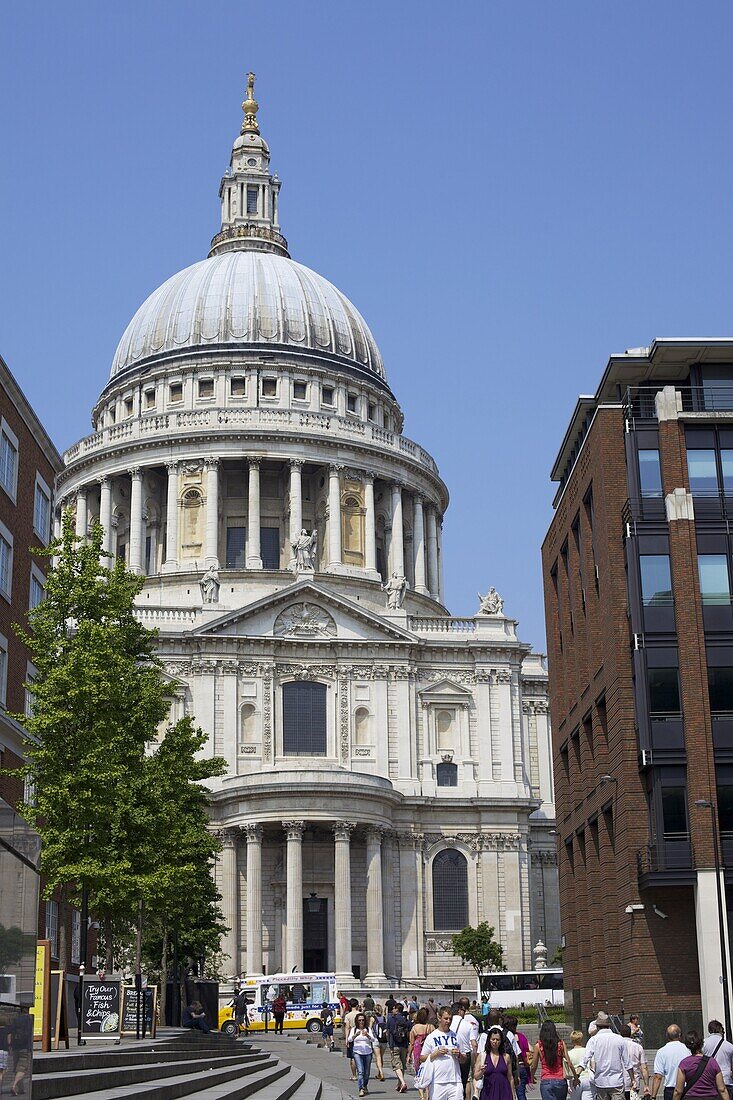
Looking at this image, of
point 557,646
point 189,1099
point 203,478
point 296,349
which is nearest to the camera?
point 189,1099

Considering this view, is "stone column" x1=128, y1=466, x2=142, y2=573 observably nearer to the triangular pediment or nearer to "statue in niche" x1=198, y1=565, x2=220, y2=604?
"statue in niche" x1=198, y1=565, x2=220, y2=604

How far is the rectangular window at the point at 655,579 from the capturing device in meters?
49.8

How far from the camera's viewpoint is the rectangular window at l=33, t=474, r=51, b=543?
50156 mm

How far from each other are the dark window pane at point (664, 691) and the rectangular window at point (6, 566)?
1994 cm

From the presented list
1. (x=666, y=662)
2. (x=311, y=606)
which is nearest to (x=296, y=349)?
(x=311, y=606)

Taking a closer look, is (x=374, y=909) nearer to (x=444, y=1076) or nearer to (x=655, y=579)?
(x=655, y=579)

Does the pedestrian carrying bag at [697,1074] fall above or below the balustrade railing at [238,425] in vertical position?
below

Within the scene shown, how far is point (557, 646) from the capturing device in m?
64.5

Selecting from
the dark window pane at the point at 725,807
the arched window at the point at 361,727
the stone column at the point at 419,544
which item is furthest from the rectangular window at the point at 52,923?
the stone column at the point at 419,544

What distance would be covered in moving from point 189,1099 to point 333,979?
1940 inches

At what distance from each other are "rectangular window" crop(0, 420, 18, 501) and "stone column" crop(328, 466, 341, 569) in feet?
184

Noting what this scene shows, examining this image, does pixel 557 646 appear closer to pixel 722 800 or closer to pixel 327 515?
pixel 722 800

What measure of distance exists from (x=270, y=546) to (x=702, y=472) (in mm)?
57279

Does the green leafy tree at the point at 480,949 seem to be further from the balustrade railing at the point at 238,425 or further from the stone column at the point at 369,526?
the balustrade railing at the point at 238,425
